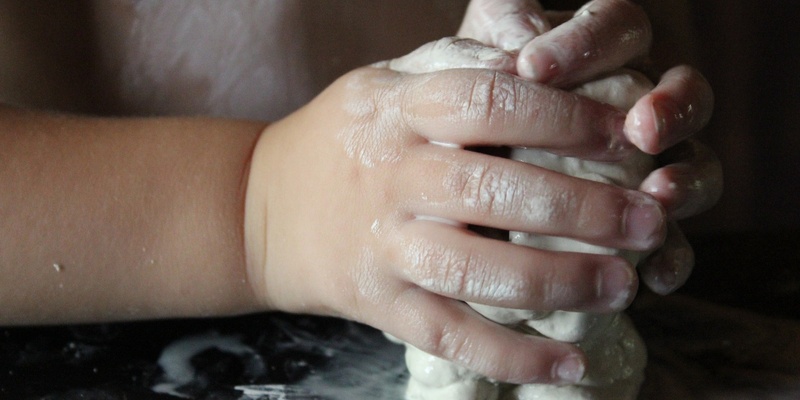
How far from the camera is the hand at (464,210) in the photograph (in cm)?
48

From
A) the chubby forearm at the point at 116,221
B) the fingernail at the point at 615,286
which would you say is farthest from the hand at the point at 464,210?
the chubby forearm at the point at 116,221

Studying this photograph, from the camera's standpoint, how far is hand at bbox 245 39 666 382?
478mm

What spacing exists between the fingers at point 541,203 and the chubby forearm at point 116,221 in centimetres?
26

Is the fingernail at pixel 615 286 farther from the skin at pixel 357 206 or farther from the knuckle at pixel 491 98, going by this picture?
the knuckle at pixel 491 98

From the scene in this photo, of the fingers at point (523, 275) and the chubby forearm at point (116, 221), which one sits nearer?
the fingers at point (523, 275)

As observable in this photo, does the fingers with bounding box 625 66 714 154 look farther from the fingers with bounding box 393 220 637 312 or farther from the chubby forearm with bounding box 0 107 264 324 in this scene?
the chubby forearm with bounding box 0 107 264 324

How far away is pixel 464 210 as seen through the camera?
50cm

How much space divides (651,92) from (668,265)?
0.47 feet

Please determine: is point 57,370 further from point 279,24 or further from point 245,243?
point 279,24

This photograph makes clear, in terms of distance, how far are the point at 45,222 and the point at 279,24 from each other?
346mm

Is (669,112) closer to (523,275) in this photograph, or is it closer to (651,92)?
(651,92)

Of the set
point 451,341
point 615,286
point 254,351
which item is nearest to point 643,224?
point 615,286

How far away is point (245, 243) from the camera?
672 mm

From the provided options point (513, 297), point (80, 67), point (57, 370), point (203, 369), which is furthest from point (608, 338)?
point (80, 67)
